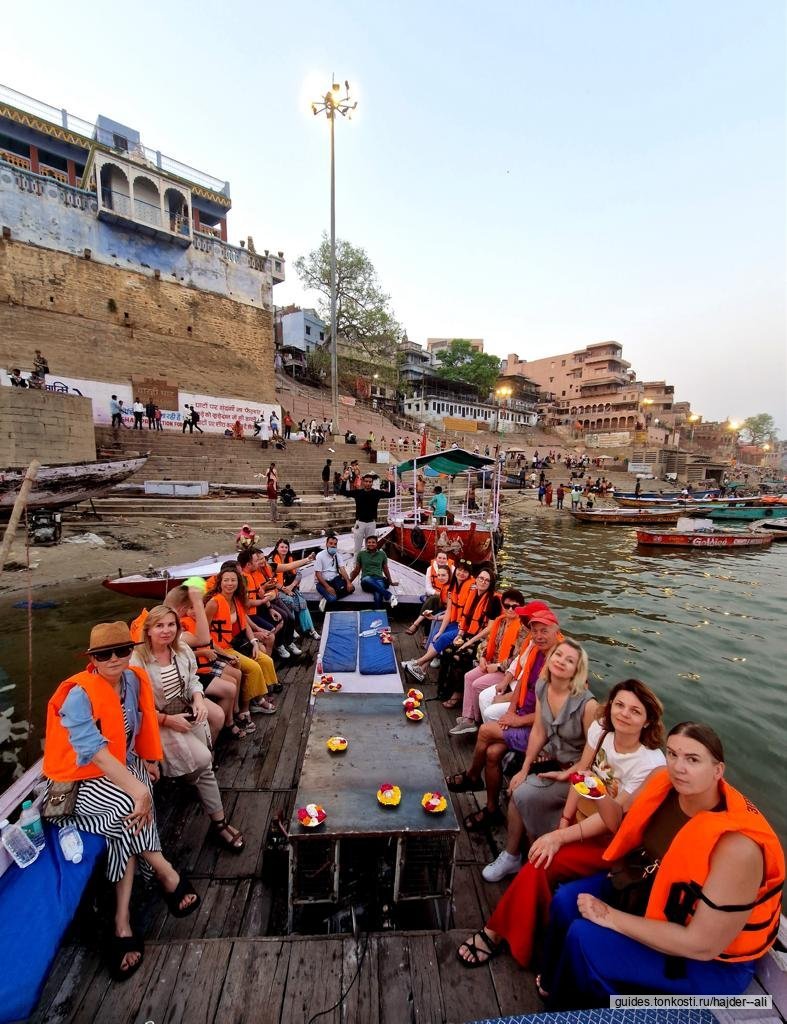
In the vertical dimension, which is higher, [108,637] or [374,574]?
[108,637]

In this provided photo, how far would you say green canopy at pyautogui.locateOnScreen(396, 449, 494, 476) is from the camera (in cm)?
1283

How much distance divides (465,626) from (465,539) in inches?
321

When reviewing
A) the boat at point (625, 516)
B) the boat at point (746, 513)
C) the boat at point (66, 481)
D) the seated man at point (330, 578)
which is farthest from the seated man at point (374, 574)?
the boat at point (746, 513)

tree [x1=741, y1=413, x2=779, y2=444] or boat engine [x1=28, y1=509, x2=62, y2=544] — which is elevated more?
tree [x1=741, y1=413, x2=779, y2=444]

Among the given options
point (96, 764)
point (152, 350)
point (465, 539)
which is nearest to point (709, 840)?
point (96, 764)

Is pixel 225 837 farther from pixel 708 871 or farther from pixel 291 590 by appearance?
pixel 291 590

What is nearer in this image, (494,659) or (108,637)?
(108,637)

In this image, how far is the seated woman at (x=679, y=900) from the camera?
5.89ft

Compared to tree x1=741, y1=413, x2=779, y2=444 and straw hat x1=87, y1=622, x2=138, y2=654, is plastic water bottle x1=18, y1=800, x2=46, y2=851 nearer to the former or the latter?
straw hat x1=87, y1=622, x2=138, y2=654

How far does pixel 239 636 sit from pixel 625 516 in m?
24.9

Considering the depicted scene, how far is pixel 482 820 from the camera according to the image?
368 centimetres

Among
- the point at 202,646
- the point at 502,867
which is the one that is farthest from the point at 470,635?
the point at 202,646

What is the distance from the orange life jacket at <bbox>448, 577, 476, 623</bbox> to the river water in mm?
3230

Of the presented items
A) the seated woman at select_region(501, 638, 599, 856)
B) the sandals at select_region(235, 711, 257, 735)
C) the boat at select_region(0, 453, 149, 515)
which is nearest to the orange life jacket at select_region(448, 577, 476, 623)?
the seated woman at select_region(501, 638, 599, 856)
